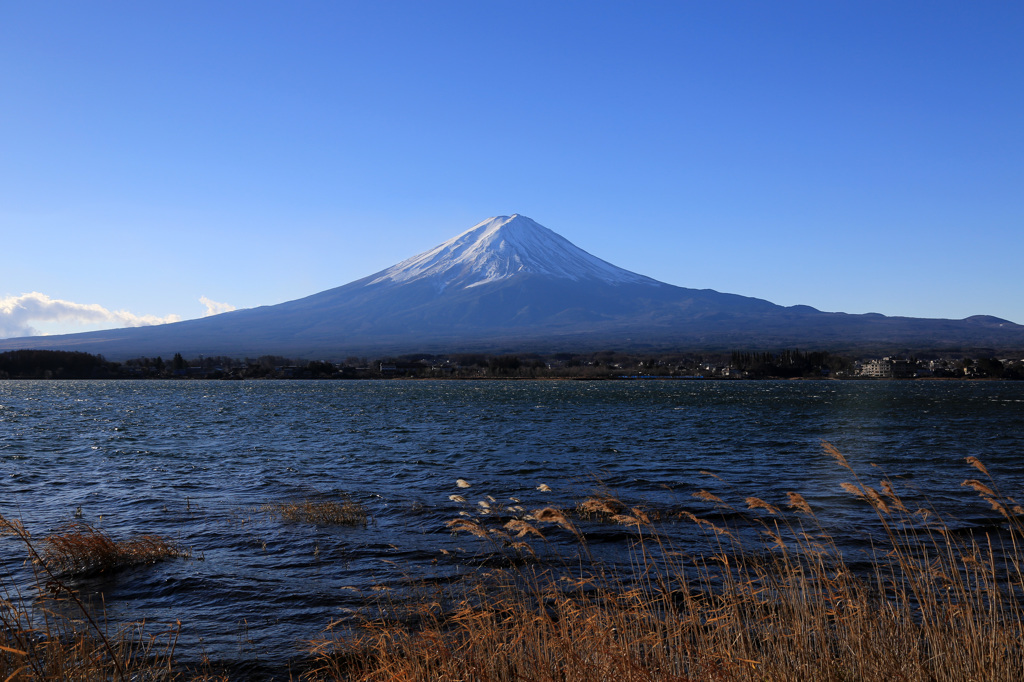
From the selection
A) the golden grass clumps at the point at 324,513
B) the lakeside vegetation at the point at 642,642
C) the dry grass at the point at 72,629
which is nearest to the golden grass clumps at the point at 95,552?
the dry grass at the point at 72,629

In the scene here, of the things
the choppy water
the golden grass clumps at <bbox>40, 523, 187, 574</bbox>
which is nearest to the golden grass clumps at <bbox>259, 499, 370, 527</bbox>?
the choppy water

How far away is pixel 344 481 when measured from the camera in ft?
79.3

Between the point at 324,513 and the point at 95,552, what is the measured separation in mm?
5382

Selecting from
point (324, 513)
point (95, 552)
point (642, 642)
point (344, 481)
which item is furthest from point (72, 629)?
point (344, 481)

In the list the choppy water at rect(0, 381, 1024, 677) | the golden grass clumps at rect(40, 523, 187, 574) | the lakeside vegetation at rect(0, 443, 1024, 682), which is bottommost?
the choppy water at rect(0, 381, 1024, 677)

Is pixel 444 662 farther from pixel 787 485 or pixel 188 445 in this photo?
pixel 188 445

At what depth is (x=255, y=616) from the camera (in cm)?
1062

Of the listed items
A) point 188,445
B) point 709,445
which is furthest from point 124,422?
point 709,445

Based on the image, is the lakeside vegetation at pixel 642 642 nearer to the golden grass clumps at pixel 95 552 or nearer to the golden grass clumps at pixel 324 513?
the golden grass clumps at pixel 95 552

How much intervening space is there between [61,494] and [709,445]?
99.4ft

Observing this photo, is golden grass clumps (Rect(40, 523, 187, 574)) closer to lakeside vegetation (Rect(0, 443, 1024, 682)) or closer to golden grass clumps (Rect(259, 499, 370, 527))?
lakeside vegetation (Rect(0, 443, 1024, 682))

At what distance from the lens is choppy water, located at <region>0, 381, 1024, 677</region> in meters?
11.7

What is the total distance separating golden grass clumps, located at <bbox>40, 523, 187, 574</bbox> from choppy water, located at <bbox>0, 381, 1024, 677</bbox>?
48 cm

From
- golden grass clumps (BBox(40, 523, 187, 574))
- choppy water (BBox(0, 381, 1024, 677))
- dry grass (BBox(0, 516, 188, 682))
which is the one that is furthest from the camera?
golden grass clumps (BBox(40, 523, 187, 574))
